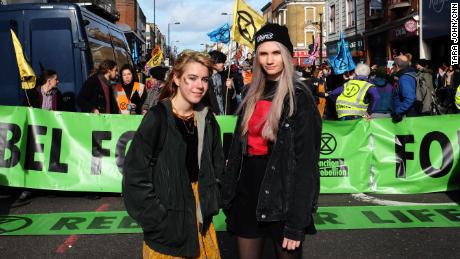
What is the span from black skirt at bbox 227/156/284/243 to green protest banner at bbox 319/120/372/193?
5.18 meters

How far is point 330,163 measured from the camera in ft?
27.2

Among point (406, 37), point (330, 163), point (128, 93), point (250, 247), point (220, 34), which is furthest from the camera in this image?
point (406, 37)

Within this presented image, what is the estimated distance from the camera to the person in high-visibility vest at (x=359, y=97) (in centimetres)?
885

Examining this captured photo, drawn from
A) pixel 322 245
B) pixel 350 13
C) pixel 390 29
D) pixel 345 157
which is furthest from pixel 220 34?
pixel 350 13

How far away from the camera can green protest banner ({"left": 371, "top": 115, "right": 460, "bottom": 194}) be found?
26.9 feet

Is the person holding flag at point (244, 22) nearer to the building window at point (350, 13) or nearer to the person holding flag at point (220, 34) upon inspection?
the person holding flag at point (220, 34)

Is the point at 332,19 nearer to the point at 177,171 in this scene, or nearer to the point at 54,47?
the point at 54,47

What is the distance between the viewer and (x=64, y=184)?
796cm

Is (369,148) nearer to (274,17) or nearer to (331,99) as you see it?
(331,99)

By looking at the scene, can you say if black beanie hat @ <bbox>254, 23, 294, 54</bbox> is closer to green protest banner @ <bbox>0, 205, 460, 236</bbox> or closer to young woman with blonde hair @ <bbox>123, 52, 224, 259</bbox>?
young woman with blonde hair @ <bbox>123, 52, 224, 259</bbox>

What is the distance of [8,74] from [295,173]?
7.68m

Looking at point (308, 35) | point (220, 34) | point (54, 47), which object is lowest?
point (54, 47)

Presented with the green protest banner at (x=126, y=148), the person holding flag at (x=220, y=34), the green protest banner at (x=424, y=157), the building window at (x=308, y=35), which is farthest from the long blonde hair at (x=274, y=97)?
the building window at (x=308, y=35)

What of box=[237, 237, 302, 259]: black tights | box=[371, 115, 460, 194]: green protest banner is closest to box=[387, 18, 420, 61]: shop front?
box=[371, 115, 460, 194]: green protest banner
